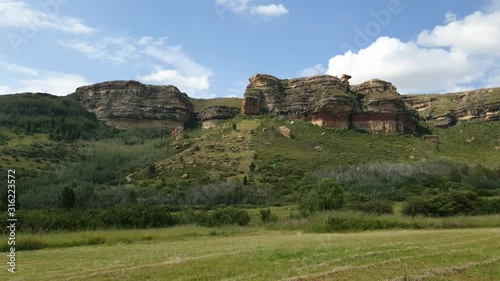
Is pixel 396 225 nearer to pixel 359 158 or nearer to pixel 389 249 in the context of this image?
pixel 389 249

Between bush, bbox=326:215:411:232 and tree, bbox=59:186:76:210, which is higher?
bush, bbox=326:215:411:232

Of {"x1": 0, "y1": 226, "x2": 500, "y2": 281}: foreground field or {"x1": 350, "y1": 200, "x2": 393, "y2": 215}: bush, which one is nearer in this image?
{"x1": 0, "y1": 226, "x2": 500, "y2": 281}: foreground field

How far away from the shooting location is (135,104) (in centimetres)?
14050

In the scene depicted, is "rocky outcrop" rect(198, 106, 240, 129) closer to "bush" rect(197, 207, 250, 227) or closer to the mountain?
the mountain

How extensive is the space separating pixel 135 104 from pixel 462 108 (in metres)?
104

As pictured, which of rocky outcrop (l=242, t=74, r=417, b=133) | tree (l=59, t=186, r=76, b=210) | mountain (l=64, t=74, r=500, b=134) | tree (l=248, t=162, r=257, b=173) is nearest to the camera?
tree (l=59, t=186, r=76, b=210)

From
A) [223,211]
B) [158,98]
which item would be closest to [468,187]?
[223,211]

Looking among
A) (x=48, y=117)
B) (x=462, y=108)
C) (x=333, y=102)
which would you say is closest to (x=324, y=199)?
(x=333, y=102)

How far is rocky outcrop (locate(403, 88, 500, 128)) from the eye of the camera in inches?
4323

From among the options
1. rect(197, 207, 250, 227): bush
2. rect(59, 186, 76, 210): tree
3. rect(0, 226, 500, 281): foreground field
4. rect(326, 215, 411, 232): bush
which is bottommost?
rect(59, 186, 76, 210): tree

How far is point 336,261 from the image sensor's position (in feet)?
37.9

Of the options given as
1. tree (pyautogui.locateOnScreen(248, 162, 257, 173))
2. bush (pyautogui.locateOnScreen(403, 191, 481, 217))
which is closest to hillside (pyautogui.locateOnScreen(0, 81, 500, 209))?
tree (pyautogui.locateOnScreen(248, 162, 257, 173))

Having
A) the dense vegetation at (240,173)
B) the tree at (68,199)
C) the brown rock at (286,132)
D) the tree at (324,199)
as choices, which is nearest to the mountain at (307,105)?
the dense vegetation at (240,173)

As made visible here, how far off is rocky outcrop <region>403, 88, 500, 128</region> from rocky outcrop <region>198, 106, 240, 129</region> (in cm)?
5900
